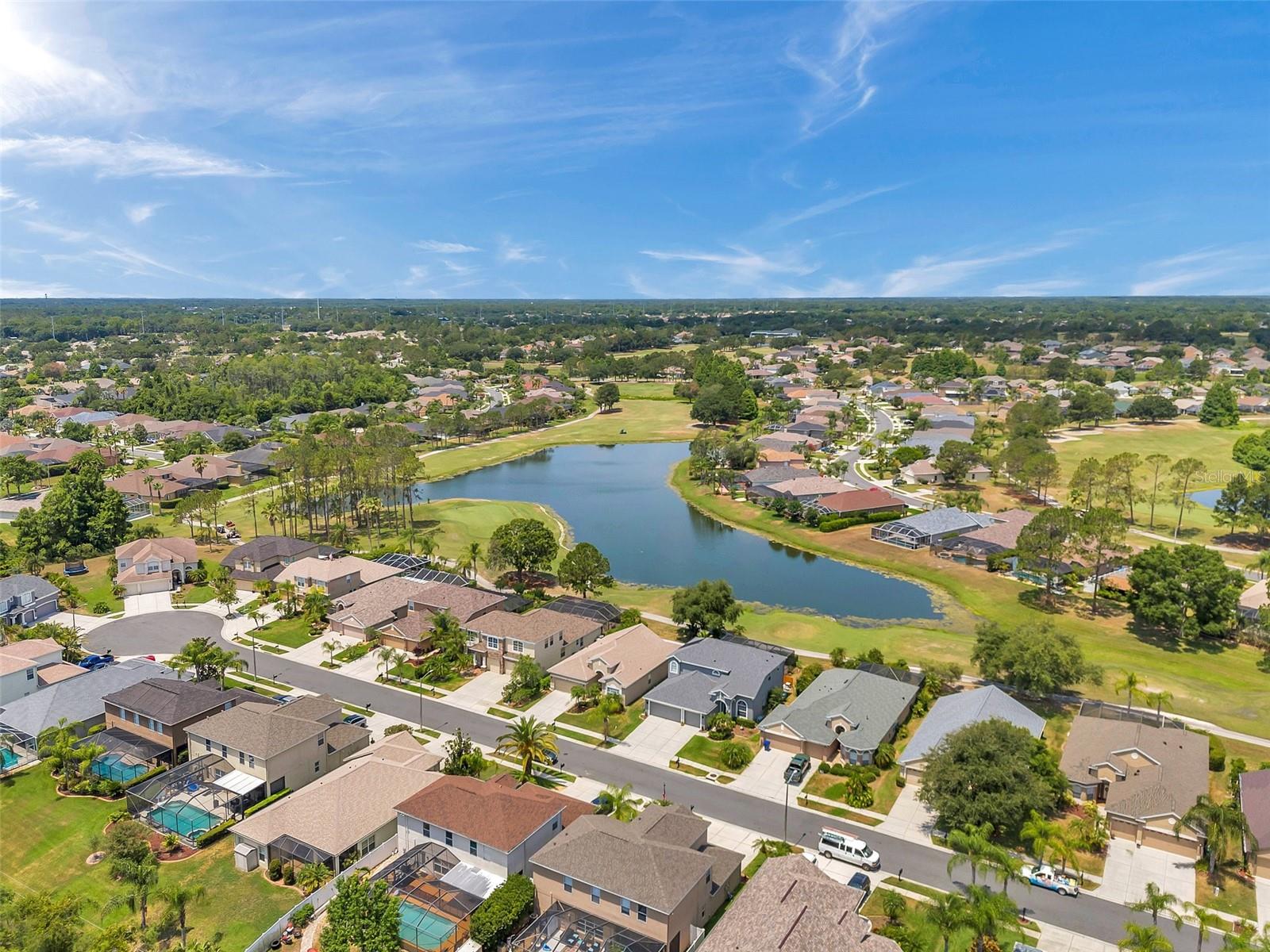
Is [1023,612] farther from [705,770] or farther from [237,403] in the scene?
[237,403]

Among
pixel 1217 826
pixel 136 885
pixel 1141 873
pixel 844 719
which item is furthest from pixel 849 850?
pixel 136 885

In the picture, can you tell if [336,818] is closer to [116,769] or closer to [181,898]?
[181,898]

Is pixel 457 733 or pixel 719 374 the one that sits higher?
pixel 719 374

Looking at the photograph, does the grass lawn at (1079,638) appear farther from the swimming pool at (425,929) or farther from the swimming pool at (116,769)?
the swimming pool at (116,769)

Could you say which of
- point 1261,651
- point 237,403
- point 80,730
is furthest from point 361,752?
point 237,403

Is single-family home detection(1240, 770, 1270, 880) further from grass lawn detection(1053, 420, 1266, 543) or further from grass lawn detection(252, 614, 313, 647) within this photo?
grass lawn detection(252, 614, 313, 647)

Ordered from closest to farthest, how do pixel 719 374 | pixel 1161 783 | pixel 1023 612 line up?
pixel 1161 783
pixel 1023 612
pixel 719 374

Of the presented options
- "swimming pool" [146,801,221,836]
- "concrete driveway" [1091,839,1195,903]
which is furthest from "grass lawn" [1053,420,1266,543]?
"swimming pool" [146,801,221,836]
